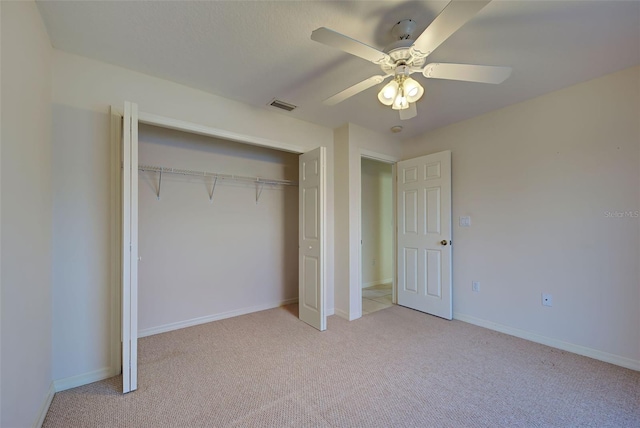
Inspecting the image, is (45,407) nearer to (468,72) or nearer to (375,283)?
(468,72)

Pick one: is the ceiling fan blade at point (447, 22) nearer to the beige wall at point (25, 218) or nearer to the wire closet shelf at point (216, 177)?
the beige wall at point (25, 218)

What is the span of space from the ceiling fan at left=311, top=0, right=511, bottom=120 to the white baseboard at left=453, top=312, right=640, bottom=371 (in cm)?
249

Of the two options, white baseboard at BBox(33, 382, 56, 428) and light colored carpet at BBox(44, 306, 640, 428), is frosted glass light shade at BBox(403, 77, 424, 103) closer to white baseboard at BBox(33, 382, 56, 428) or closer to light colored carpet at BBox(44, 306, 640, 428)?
light colored carpet at BBox(44, 306, 640, 428)

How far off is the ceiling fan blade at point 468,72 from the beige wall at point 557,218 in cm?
152

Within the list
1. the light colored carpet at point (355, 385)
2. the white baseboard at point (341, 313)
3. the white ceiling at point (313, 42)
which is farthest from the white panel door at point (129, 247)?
the white baseboard at point (341, 313)

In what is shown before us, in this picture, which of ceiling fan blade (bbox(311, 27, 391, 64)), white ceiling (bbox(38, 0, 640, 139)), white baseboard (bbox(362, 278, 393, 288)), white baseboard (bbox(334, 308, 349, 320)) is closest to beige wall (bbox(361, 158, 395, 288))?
white baseboard (bbox(362, 278, 393, 288))

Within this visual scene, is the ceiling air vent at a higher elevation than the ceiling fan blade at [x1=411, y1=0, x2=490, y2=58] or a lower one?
higher

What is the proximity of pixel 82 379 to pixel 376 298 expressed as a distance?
11.4 ft

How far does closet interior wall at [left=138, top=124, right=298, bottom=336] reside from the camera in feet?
9.55

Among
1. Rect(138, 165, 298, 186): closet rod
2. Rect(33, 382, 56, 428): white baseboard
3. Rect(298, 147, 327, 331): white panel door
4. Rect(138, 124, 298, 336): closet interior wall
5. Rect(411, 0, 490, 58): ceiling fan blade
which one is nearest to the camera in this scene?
Rect(411, 0, 490, 58): ceiling fan blade

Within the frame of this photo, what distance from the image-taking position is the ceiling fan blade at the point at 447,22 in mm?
1149

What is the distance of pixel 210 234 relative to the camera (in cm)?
327

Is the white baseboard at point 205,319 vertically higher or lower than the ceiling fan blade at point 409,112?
lower

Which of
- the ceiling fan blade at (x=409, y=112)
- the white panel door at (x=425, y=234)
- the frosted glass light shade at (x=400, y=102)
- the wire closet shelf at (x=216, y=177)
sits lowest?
the white panel door at (x=425, y=234)
